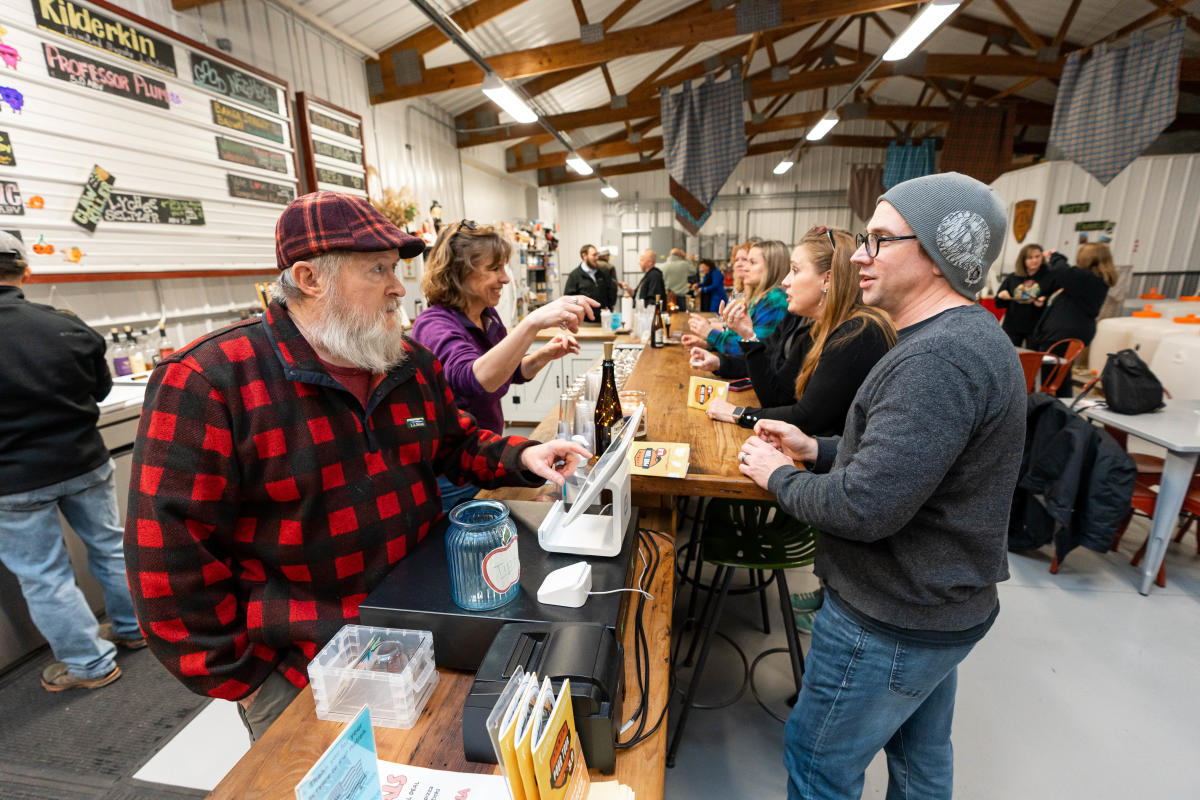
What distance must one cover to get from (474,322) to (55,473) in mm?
1884

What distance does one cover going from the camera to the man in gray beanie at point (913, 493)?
1.02m

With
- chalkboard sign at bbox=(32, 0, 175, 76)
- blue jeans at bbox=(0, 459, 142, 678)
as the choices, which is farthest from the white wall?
blue jeans at bbox=(0, 459, 142, 678)

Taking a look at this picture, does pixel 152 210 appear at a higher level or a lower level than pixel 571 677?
higher

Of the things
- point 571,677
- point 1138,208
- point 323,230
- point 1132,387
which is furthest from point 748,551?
point 1138,208

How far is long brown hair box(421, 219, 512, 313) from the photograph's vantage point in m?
2.01

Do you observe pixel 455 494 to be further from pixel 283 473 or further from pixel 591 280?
pixel 591 280

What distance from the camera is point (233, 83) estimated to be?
3.83 meters

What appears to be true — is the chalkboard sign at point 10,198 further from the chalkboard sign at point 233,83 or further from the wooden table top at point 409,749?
the wooden table top at point 409,749

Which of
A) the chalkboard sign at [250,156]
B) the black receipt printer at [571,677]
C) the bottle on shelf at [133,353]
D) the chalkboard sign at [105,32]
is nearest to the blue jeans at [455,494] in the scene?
the black receipt printer at [571,677]

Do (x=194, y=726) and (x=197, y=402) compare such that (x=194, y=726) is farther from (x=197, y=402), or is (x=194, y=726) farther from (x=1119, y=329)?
(x=1119, y=329)

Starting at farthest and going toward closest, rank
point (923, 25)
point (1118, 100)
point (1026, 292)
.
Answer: point (1026, 292) → point (1118, 100) → point (923, 25)

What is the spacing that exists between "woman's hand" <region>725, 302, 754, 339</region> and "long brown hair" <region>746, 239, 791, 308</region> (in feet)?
1.68

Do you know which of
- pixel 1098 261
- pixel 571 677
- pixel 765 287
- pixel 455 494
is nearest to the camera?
pixel 571 677

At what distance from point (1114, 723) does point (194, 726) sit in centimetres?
378
